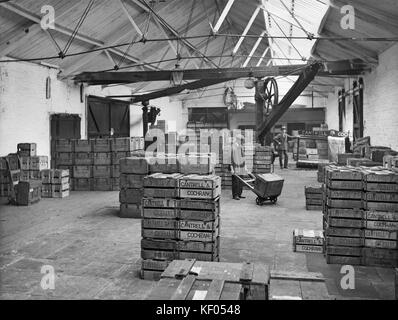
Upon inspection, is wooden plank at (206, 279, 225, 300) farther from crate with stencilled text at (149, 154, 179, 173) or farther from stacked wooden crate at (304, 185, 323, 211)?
stacked wooden crate at (304, 185, 323, 211)

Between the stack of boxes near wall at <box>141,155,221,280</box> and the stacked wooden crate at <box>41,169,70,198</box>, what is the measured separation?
26.0 ft

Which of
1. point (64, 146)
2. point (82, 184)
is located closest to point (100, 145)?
point (64, 146)

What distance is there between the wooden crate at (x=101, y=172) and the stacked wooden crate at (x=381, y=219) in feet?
33.1

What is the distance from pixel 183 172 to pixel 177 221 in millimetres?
1129

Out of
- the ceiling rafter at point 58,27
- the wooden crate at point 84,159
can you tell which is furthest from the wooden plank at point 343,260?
the wooden crate at point 84,159

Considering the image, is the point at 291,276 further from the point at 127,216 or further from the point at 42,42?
the point at 42,42

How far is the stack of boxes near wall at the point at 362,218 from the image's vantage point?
6633 mm

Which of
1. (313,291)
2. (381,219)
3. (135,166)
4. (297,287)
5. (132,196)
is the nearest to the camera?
(313,291)

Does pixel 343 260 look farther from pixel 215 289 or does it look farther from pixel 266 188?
pixel 266 188

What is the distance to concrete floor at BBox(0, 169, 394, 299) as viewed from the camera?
5688 mm

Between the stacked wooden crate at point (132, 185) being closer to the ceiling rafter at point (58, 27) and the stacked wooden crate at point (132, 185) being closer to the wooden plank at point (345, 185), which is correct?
the wooden plank at point (345, 185)

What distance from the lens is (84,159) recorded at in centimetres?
1495

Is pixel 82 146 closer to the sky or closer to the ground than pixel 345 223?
closer to the sky

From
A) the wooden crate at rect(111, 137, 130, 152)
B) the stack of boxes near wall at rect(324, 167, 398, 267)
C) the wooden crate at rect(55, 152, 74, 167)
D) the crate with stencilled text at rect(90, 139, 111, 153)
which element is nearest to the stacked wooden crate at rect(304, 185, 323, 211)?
the stack of boxes near wall at rect(324, 167, 398, 267)
